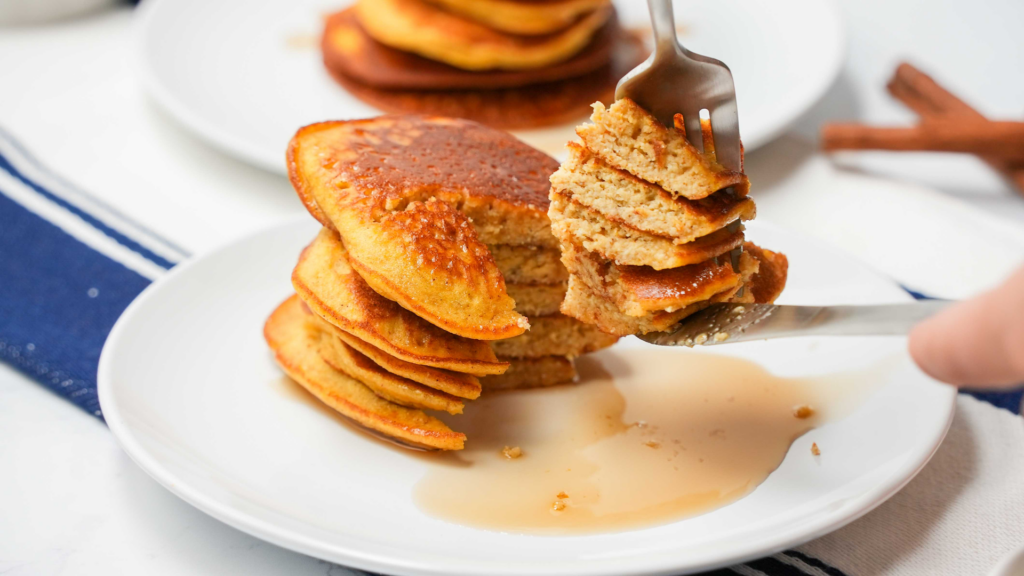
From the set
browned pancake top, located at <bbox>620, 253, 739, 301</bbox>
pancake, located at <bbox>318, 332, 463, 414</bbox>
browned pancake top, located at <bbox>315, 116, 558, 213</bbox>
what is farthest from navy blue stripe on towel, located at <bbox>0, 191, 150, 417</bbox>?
browned pancake top, located at <bbox>620, 253, 739, 301</bbox>

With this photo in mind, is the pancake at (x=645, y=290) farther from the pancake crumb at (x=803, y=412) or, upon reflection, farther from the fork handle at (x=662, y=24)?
the fork handle at (x=662, y=24)

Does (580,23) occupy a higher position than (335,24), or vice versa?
(580,23)

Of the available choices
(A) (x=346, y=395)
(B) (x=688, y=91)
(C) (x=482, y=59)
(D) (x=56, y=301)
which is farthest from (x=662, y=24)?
(C) (x=482, y=59)

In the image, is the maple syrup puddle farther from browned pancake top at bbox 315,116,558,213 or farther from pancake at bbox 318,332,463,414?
browned pancake top at bbox 315,116,558,213

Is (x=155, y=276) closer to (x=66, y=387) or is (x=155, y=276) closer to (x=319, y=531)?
(x=66, y=387)

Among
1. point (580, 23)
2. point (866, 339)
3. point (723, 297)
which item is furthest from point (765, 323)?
point (580, 23)

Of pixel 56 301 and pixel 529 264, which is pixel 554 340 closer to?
pixel 529 264
